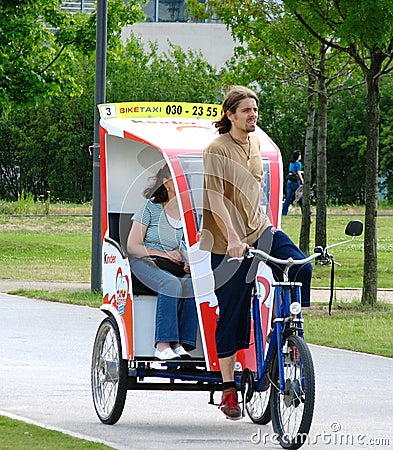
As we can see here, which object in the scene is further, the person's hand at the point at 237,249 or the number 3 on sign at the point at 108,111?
the number 3 on sign at the point at 108,111

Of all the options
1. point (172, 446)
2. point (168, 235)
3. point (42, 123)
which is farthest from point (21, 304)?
point (42, 123)

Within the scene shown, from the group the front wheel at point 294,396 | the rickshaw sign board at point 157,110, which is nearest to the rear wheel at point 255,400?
the front wheel at point 294,396

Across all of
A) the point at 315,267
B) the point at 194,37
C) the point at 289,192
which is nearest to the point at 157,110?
the point at 315,267

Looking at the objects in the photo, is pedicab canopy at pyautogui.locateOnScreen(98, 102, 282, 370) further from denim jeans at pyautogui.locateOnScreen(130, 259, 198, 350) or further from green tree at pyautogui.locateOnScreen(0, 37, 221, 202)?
green tree at pyautogui.locateOnScreen(0, 37, 221, 202)

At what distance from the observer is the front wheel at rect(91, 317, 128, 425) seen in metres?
8.06

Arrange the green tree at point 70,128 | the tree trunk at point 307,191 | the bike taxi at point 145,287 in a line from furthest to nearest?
the green tree at point 70,128
the tree trunk at point 307,191
the bike taxi at point 145,287

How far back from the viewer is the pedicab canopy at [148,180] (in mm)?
7992

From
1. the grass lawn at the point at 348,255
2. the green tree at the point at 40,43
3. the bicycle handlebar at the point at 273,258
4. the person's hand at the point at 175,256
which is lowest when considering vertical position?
the grass lawn at the point at 348,255

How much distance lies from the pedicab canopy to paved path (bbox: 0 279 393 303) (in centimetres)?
828

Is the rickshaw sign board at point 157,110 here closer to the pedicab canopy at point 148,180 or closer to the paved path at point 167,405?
the pedicab canopy at point 148,180

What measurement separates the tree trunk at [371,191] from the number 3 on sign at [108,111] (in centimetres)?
705

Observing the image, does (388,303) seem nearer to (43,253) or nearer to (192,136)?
(192,136)

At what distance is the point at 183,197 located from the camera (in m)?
8.13

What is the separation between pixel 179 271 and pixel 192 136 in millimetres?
946
